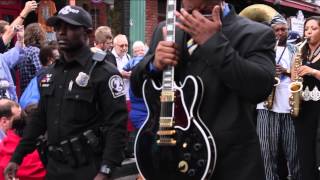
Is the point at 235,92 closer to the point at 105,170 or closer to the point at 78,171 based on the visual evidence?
the point at 105,170

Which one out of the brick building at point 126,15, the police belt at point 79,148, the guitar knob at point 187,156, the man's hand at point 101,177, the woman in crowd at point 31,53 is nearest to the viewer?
the guitar knob at point 187,156

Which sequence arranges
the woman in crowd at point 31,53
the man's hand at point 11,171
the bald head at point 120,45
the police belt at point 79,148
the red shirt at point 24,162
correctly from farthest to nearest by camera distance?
1. the bald head at point 120,45
2. the woman in crowd at point 31,53
3. the red shirt at point 24,162
4. the man's hand at point 11,171
5. the police belt at point 79,148

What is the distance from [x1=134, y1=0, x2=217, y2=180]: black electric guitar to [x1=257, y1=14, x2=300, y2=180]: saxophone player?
4.05 meters

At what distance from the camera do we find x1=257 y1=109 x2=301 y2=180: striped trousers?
6.47 meters

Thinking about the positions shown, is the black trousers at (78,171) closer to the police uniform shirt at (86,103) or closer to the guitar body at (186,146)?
the police uniform shirt at (86,103)

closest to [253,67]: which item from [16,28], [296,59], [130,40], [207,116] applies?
[207,116]

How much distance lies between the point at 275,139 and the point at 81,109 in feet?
11.5

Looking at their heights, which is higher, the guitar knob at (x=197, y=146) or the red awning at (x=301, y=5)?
the red awning at (x=301, y=5)

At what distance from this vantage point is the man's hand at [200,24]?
2.41 meters

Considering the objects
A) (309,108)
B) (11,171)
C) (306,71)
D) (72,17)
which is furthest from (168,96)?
(309,108)

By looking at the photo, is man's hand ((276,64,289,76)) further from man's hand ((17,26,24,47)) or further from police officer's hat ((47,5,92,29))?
police officer's hat ((47,5,92,29))

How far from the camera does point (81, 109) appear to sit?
3557 millimetres

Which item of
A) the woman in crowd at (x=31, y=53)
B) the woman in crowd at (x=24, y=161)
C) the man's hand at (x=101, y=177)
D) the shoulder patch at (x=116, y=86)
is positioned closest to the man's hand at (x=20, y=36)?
the woman in crowd at (x=31, y=53)

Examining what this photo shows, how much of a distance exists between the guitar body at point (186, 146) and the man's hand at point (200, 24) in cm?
23
